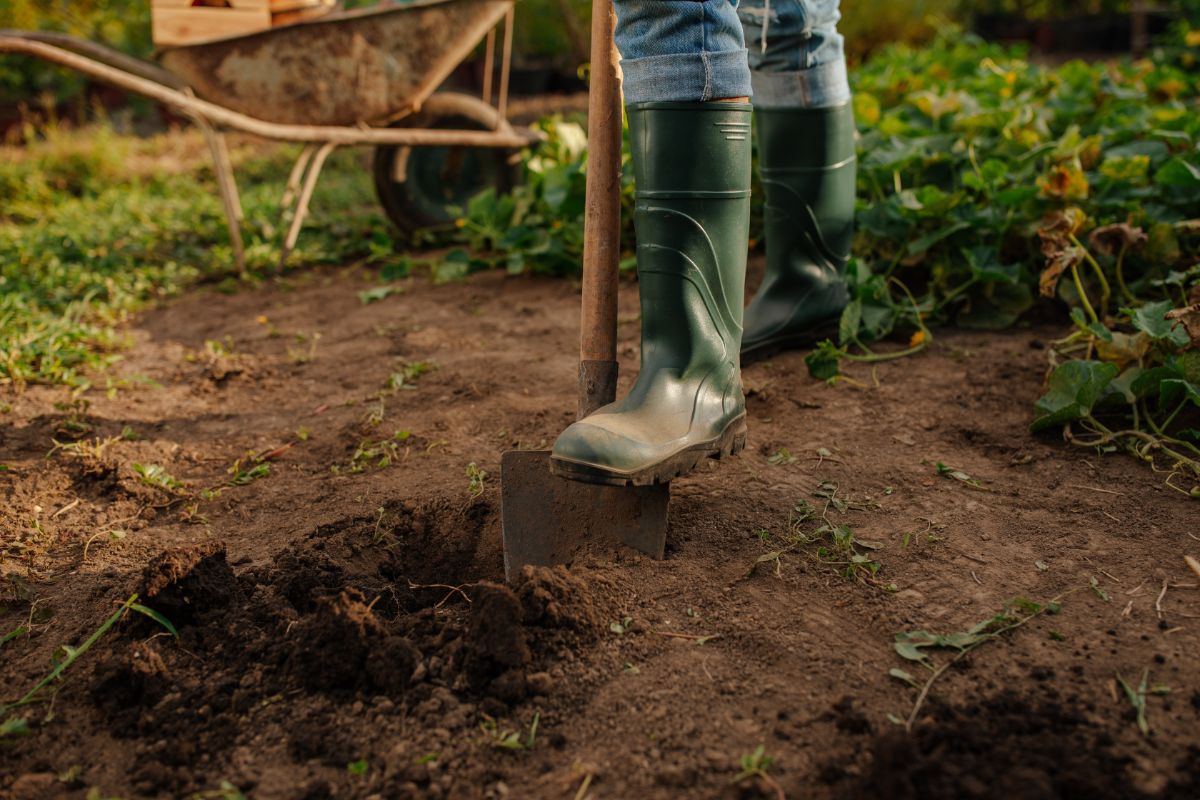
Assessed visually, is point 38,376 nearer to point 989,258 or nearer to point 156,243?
point 156,243

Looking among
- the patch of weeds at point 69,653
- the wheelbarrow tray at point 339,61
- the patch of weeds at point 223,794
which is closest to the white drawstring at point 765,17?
the patch of weeds at point 69,653

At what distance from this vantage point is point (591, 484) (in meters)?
1.53

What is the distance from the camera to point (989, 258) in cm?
254

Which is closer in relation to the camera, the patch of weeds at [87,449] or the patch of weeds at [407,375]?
the patch of weeds at [87,449]

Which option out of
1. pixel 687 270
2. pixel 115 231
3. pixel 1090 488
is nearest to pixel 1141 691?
pixel 1090 488

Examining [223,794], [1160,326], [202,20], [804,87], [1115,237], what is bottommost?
[223,794]

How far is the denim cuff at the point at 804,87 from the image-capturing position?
2166mm

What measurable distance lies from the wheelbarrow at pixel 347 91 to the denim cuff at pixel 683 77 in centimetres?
207

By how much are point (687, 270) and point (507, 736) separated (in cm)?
81

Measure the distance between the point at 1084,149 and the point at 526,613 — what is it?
227 cm

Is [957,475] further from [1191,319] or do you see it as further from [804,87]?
[804,87]

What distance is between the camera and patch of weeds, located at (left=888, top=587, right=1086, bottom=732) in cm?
123

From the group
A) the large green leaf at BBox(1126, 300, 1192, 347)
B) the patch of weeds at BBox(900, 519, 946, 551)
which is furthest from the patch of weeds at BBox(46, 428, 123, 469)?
the large green leaf at BBox(1126, 300, 1192, 347)

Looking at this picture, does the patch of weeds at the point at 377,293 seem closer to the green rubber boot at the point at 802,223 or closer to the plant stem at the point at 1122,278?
the green rubber boot at the point at 802,223
